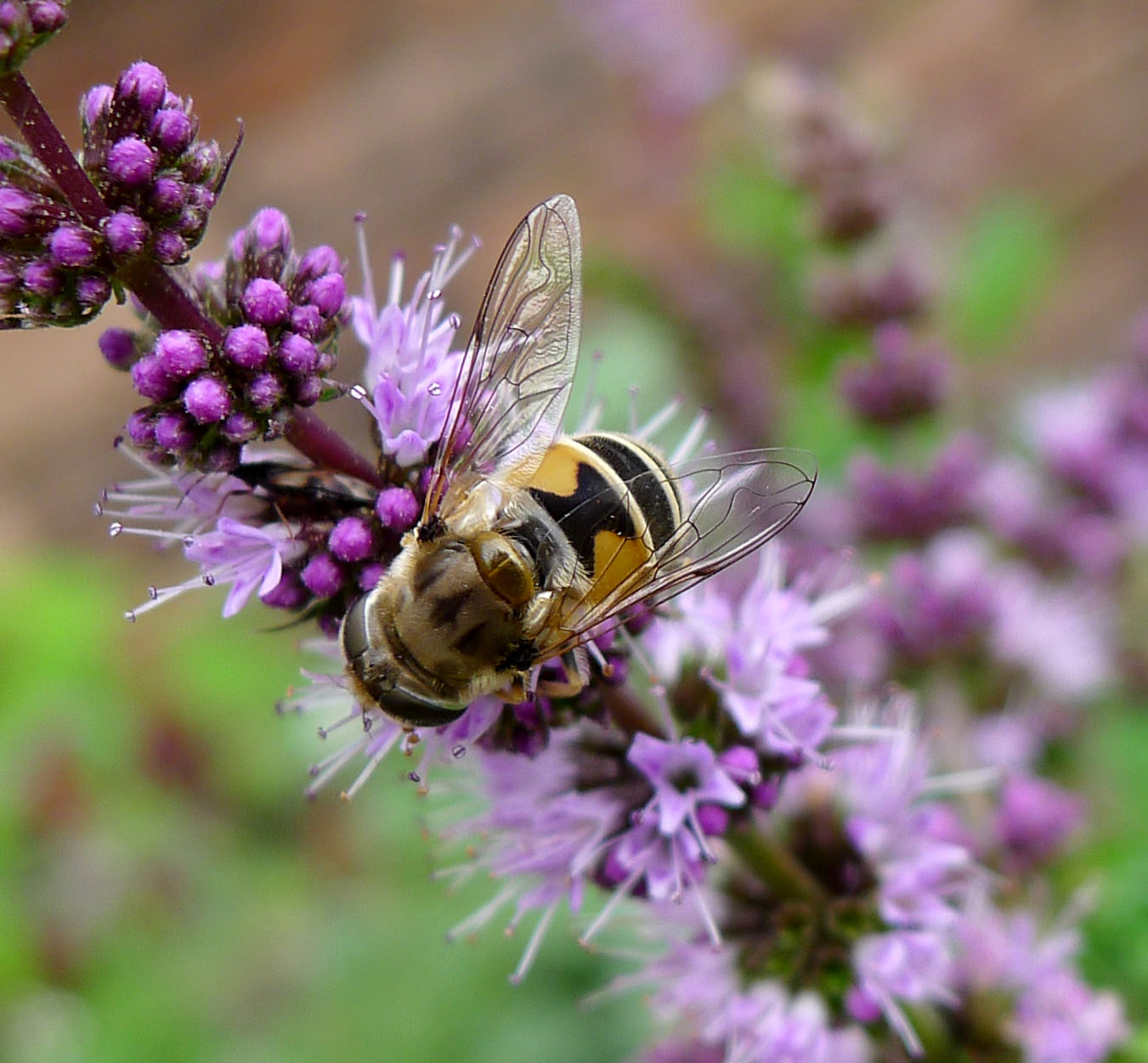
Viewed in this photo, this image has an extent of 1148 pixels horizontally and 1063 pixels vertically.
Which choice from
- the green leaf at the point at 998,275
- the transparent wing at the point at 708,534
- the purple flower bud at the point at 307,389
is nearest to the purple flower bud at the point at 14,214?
the purple flower bud at the point at 307,389

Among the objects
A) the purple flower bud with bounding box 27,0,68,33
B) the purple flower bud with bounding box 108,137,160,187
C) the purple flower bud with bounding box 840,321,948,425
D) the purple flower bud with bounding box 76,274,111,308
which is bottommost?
the purple flower bud with bounding box 840,321,948,425

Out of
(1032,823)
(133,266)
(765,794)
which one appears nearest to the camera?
(133,266)

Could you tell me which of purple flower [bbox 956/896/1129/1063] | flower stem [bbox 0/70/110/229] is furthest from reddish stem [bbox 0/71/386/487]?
purple flower [bbox 956/896/1129/1063]

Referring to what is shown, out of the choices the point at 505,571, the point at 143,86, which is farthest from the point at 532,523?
the point at 143,86

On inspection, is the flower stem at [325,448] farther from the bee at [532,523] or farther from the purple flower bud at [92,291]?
the purple flower bud at [92,291]

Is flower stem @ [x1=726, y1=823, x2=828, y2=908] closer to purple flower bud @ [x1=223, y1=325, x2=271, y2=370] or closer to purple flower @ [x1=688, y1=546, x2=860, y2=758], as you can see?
purple flower @ [x1=688, y1=546, x2=860, y2=758]

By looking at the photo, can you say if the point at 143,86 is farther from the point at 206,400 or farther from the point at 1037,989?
the point at 1037,989

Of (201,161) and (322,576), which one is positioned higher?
(201,161)
